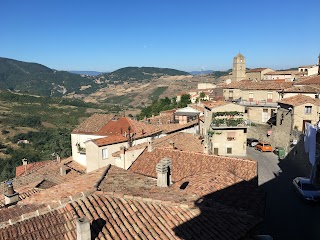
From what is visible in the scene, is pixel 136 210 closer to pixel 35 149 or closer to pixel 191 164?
pixel 191 164

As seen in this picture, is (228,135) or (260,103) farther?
(260,103)

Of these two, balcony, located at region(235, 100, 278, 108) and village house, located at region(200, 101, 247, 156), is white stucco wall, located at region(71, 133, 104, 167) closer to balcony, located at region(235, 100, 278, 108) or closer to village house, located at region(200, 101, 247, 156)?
village house, located at region(200, 101, 247, 156)

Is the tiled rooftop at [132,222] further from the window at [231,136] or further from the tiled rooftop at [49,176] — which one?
the window at [231,136]

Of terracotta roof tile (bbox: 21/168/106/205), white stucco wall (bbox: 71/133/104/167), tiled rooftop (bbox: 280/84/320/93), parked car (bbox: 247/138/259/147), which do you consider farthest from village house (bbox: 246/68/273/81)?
terracotta roof tile (bbox: 21/168/106/205)

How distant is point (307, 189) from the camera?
21.6 meters

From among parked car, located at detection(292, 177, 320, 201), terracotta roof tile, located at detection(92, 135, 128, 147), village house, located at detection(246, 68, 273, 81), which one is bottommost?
parked car, located at detection(292, 177, 320, 201)

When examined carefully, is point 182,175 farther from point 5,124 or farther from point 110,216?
point 5,124

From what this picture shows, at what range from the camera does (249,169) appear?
59.0 feet

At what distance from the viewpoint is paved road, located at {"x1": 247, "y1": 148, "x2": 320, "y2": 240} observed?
17.2 meters

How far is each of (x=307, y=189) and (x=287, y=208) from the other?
96.5 inches

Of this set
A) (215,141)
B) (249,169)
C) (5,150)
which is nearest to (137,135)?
(215,141)

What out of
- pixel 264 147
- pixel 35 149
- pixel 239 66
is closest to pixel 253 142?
pixel 264 147

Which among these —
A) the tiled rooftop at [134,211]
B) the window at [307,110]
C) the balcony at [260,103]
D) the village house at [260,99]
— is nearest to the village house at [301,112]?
the window at [307,110]

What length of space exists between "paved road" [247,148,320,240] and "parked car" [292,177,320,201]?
0.44 metres
